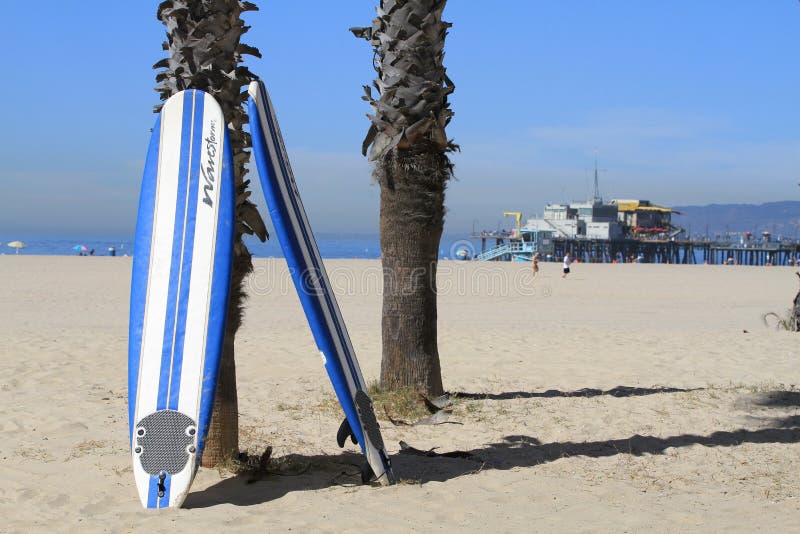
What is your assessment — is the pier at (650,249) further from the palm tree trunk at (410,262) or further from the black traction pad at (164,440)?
the black traction pad at (164,440)

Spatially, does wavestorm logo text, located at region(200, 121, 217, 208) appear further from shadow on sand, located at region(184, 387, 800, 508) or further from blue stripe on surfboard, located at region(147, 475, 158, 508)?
shadow on sand, located at region(184, 387, 800, 508)

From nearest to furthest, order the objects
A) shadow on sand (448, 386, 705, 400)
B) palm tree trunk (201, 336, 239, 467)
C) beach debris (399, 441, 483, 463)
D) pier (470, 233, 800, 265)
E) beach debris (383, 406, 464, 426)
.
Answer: palm tree trunk (201, 336, 239, 467) < beach debris (399, 441, 483, 463) < beach debris (383, 406, 464, 426) < shadow on sand (448, 386, 705, 400) < pier (470, 233, 800, 265)

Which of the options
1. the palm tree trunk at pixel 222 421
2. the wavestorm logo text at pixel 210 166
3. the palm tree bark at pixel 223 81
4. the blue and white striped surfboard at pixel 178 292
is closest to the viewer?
the blue and white striped surfboard at pixel 178 292

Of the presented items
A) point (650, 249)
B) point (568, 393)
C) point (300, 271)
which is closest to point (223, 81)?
point (300, 271)

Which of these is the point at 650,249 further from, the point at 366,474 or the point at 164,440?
the point at 164,440

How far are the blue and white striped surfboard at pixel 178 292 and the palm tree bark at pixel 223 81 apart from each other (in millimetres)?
249

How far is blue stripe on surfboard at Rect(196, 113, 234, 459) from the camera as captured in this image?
4250 millimetres

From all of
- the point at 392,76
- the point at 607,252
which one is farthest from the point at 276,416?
the point at 607,252

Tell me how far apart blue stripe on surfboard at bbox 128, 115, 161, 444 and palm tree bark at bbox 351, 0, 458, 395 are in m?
2.50

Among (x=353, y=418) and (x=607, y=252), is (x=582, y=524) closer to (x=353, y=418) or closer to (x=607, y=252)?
(x=353, y=418)

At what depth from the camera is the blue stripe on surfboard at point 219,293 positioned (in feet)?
13.9

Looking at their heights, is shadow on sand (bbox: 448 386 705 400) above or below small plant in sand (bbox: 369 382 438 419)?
below

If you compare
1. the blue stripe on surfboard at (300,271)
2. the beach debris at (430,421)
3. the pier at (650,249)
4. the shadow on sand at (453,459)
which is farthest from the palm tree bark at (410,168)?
the pier at (650,249)

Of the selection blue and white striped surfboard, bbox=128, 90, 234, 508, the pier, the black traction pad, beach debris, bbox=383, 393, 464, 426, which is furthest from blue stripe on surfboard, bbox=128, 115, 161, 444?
the pier
